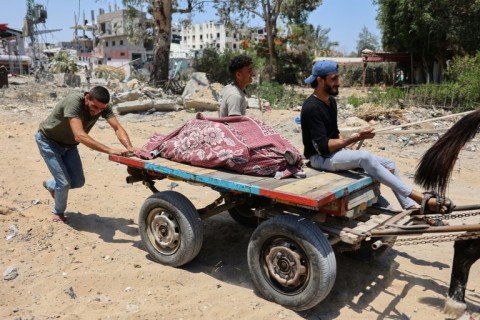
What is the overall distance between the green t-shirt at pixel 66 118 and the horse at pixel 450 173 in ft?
10.6

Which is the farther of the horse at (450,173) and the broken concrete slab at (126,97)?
the broken concrete slab at (126,97)

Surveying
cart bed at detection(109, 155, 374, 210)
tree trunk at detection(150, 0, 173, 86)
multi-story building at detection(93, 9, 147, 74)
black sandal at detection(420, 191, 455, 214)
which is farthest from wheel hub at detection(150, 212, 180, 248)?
multi-story building at detection(93, 9, 147, 74)

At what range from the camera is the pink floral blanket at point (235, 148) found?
354cm

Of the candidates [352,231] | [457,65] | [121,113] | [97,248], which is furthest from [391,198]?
[457,65]

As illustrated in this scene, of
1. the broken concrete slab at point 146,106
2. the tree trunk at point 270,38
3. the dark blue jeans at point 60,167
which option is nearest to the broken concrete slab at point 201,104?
the broken concrete slab at point 146,106

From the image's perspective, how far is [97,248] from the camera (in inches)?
174

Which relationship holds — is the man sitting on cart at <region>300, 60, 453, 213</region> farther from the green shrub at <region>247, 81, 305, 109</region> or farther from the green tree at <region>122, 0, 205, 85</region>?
the green tree at <region>122, 0, 205, 85</region>

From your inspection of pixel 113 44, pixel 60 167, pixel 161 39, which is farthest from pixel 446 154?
pixel 113 44

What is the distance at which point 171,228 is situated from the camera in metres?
3.93

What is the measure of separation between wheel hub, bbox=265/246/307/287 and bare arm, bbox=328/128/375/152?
97cm

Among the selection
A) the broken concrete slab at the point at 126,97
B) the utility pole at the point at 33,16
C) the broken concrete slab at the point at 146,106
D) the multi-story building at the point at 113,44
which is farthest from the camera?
the multi-story building at the point at 113,44

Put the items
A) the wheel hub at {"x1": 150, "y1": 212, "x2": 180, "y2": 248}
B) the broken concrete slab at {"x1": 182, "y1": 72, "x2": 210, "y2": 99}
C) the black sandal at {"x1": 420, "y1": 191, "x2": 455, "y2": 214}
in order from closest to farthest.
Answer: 1. the black sandal at {"x1": 420, "y1": 191, "x2": 455, "y2": 214}
2. the wheel hub at {"x1": 150, "y1": 212, "x2": 180, "y2": 248}
3. the broken concrete slab at {"x1": 182, "y1": 72, "x2": 210, "y2": 99}

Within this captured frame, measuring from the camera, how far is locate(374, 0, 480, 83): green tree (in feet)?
68.6

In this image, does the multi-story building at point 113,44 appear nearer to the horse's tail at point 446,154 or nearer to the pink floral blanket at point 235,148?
the pink floral blanket at point 235,148
